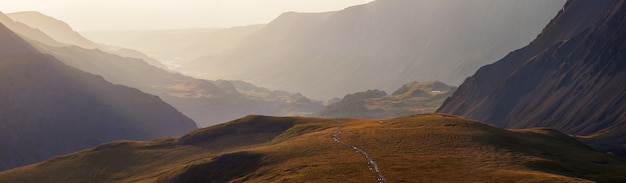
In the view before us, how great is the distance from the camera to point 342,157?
109938mm

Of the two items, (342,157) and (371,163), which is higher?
(342,157)

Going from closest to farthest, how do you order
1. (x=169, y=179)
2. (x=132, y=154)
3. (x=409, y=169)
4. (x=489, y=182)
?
(x=489, y=182) → (x=409, y=169) → (x=169, y=179) → (x=132, y=154)

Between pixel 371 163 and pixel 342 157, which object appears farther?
pixel 342 157

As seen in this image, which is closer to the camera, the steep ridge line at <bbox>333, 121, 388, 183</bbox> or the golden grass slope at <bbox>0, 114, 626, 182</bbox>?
the steep ridge line at <bbox>333, 121, 388, 183</bbox>

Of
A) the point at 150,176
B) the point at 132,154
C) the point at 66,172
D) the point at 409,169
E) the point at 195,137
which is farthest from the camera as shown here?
the point at 195,137

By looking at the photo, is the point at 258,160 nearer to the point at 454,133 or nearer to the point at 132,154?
the point at 454,133

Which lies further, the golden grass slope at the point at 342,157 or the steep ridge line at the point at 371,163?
the golden grass slope at the point at 342,157

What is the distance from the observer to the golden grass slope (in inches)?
3735

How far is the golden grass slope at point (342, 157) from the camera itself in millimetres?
94875

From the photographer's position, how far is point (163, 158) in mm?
163125

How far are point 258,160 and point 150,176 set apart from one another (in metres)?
33.7

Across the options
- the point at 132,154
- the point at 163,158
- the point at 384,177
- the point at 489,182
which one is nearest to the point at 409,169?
the point at 384,177

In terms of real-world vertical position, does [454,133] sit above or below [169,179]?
above

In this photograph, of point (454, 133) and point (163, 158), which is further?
point (163, 158)
